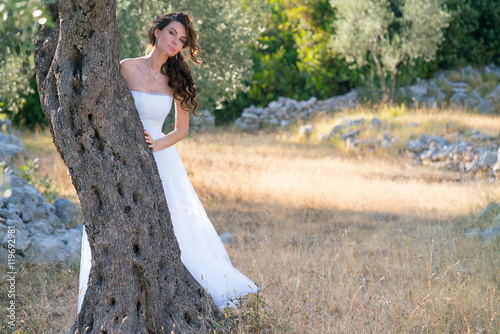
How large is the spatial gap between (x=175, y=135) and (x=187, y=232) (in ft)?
2.62

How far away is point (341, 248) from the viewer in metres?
5.46

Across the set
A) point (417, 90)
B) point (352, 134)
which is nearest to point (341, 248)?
point (352, 134)

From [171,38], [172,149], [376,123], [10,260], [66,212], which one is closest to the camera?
[171,38]

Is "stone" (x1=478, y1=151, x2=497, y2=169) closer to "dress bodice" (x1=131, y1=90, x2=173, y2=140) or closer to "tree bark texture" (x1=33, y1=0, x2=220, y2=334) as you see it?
"dress bodice" (x1=131, y1=90, x2=173, y2=140)

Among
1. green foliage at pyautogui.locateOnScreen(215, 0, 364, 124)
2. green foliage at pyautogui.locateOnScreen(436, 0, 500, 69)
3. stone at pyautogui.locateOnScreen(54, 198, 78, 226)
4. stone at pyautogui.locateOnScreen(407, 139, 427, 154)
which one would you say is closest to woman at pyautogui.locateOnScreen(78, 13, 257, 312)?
stone at pyautogui.locateOnScreen(54, 198, 78, 226)

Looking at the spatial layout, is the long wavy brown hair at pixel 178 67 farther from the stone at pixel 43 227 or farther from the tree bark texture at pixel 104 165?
the stone at pixel 43 227

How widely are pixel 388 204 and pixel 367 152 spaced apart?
5678 millimetres

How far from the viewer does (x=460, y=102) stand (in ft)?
60.0

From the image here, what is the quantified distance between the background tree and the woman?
49.8ft

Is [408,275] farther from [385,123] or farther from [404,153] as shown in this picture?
[385,123]

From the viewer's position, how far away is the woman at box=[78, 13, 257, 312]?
3492 millimetres

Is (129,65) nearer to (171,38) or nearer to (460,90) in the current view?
(171,38)

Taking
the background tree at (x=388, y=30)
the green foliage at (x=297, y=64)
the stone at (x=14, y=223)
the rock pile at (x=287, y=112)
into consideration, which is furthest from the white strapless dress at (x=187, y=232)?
the green foliage at (x=297, y=64)

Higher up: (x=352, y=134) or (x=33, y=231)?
(x=33, y=231)
